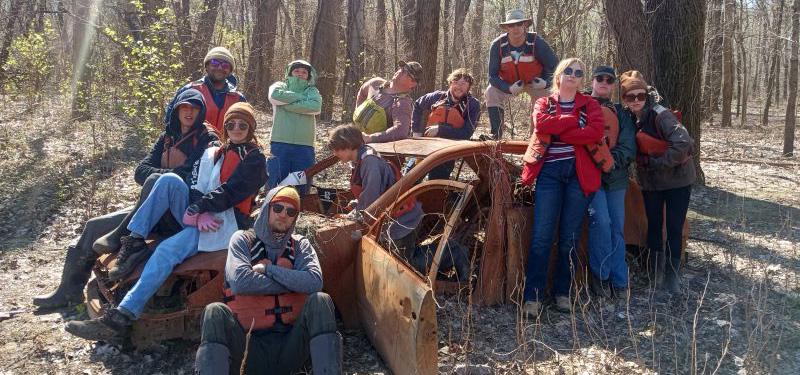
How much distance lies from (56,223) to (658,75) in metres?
7.50

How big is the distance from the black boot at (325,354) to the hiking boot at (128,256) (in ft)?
5.53

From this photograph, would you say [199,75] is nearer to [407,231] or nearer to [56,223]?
[56,223]

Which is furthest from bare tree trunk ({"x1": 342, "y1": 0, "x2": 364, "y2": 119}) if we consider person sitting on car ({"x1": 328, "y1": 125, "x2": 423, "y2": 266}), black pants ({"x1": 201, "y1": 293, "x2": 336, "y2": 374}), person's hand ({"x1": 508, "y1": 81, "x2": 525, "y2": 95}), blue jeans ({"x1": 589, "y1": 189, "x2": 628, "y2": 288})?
black pants ({"x1": 201, "y1": 293, "x2": 336, "y2": 374})

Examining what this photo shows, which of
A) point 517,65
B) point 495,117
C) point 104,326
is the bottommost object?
point 104,326

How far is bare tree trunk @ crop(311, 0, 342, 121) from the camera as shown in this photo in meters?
14.3

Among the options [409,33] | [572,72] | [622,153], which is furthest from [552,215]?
[409,33]

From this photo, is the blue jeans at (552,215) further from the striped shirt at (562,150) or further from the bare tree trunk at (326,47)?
the bare tree trunk at (326,47)

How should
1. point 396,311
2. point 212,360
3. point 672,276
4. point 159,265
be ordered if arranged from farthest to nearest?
point 672,276, point 159,265, point 396,311, point 212,360

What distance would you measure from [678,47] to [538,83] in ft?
7.92

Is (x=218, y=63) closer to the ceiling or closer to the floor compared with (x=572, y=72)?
closer to the ceiling

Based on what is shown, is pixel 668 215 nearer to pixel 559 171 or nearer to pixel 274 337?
pixel 559 171

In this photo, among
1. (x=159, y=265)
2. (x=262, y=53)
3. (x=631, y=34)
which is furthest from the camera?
(x=262, y=53)

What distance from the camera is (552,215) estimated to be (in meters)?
5.15

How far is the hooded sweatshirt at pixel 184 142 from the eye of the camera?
17.9ft
